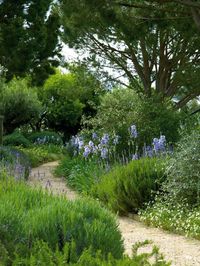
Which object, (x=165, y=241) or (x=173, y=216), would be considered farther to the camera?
(x=173, y=216)

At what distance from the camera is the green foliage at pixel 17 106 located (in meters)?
23.8

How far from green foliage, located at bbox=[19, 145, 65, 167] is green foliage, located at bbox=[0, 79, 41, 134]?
320 cm

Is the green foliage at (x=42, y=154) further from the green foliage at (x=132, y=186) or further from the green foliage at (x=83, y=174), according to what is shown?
the green foliage at (x=132, y=186)

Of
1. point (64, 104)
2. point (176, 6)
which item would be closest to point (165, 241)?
point (176, 6)

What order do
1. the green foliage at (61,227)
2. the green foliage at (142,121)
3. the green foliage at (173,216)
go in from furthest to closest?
1. the green foliage at (142,121)
2. the green foliage at (173,216)
3. the green foliage at (61,227)

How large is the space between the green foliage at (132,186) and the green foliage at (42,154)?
7.97 m

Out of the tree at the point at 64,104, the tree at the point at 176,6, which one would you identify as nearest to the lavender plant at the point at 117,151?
the tree at the point at 176,6

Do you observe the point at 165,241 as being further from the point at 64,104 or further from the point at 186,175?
the point at 64,104

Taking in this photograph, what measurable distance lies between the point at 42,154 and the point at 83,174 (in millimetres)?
8182

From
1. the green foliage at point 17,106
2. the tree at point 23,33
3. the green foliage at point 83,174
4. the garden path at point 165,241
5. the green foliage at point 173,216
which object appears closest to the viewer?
the garden path at point 165,241

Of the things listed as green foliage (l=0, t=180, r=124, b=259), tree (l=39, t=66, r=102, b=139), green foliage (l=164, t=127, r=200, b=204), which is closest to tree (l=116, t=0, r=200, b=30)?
green foliage (l=164, t=127, r=200, b=204)

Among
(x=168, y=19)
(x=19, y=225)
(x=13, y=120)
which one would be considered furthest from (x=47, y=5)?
(x=19, y=225)

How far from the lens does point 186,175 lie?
723 cm

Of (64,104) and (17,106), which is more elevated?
(64,104)
